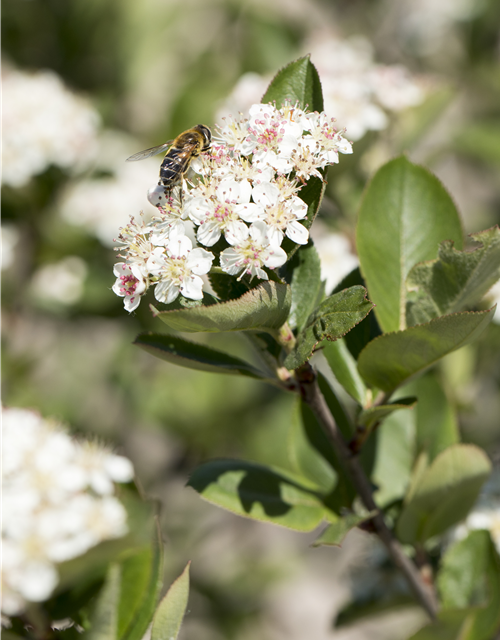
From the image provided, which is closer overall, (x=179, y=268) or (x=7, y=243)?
(x=179, y=268)

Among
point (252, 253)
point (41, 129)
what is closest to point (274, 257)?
point (252, 253)

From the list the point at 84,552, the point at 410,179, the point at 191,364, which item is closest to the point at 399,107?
the point at 410,179

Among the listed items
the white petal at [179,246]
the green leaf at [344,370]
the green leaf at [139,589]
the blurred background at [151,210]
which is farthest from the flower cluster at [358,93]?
the green leaf at [139,589]

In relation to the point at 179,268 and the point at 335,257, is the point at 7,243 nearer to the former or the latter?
the point at 335,257

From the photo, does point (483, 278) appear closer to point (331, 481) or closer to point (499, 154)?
point (331, 481)

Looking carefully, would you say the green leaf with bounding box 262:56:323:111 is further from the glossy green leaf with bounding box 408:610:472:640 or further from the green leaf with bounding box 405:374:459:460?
the glossy green leaf with bounding box 408:610:472:640

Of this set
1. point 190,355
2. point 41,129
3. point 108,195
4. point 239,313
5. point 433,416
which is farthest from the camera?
point 108,195
